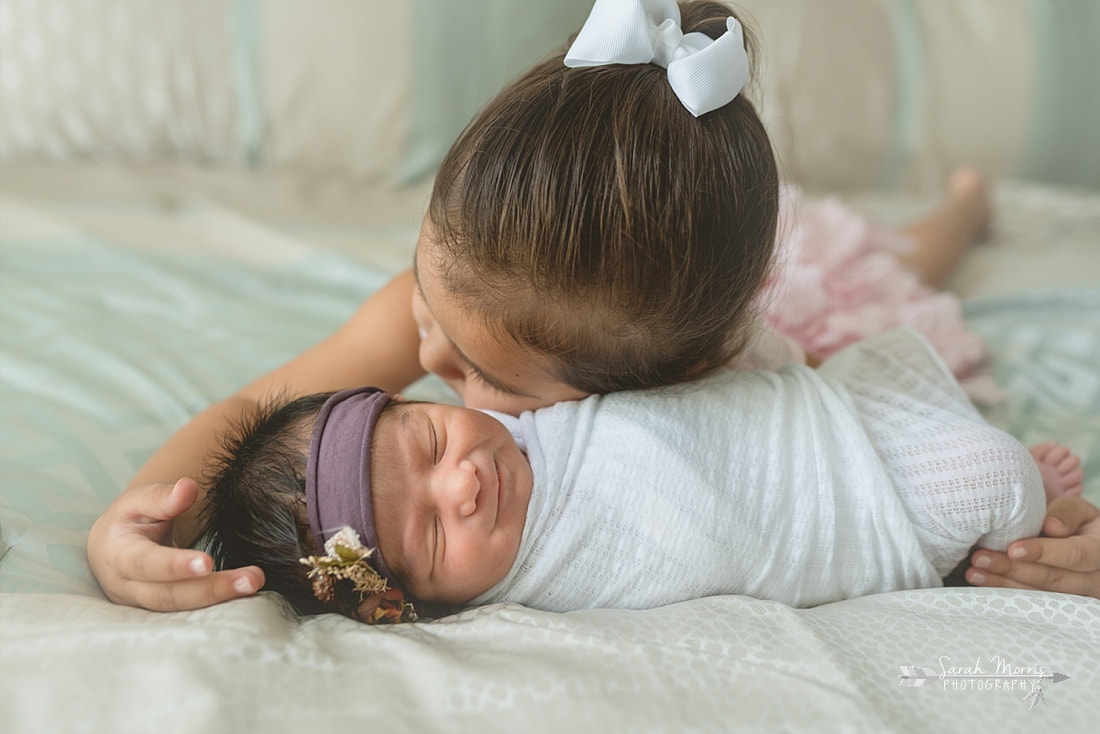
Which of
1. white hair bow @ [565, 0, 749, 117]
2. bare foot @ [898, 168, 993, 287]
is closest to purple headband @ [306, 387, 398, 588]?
white hair bow @ [565, 0, 749, 117]

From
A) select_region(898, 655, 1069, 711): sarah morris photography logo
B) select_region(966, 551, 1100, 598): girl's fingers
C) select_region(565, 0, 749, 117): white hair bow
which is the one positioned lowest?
select_region(966, 551, 1100, 598): girl's fingers

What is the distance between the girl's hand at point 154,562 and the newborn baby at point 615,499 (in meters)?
0.06

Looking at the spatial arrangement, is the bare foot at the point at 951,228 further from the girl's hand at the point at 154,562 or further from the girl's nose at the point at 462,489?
the girl's hand at the point at 154,562

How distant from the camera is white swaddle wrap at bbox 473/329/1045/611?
2.71ft

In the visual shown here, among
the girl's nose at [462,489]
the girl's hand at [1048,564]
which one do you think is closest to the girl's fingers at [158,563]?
the girl's nose at [462,489]

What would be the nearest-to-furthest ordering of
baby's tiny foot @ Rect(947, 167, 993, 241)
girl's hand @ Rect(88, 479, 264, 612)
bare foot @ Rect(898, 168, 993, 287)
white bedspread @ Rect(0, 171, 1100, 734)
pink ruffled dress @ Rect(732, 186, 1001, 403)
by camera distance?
1. white bedspread @ Rect(0, 171, 1100, 734)
2. girl's hand @ Rect(88, 479, 264, 612)
3. pink ruffled dress @ Rect(732, 186, 1001, 403)
4. bare foot @ Rect(898, 168, 993, 287)
5. baby's tiny foot @ Rect(947, 167, 993, 241)

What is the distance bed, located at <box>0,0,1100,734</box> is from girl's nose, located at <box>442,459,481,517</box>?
0.09 meters

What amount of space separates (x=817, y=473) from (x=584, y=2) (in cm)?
127

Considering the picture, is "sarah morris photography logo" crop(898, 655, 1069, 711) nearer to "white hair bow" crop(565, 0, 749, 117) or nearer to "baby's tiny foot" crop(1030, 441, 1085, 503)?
"baby's tiny foot" crop(1030, 441, 1085, 503)

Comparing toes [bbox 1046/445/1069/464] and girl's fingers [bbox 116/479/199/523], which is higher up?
girl's fingers [bbox 116/479/199/523]

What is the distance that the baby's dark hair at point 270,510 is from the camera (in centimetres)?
78

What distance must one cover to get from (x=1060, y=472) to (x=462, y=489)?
2.19ft

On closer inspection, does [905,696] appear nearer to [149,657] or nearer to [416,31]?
[149,657]

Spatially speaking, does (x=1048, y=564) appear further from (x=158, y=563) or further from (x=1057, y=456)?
(x=158, y=563)
